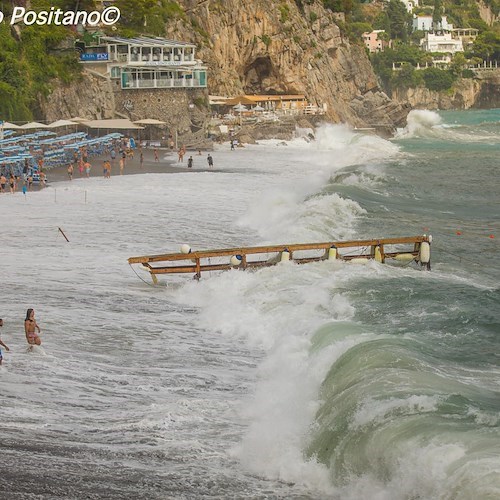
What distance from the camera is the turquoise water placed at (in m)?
13.9

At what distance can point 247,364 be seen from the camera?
21250 millimetres

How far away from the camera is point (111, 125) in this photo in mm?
72438

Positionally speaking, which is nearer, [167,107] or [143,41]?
[167,107]

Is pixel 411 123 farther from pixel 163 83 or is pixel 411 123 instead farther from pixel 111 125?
pixel 111 125

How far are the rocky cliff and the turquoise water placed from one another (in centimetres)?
6100

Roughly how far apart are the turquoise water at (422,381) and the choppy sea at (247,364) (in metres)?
0.04

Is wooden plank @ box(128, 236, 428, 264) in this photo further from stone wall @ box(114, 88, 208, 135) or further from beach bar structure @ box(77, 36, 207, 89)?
beach bar structure @ box(77, 36, 207, 89)

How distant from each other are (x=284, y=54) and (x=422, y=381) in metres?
93.7

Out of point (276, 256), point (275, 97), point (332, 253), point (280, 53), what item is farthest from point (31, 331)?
point (280, 53)

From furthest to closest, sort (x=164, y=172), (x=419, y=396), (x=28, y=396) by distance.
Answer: (x=164, y=172) < (x=28, y=396) < (x=419, y=396)

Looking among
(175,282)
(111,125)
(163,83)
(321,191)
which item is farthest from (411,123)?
(175,282)

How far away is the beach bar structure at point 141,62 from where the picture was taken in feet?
259

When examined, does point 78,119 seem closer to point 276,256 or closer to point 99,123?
point 99,123

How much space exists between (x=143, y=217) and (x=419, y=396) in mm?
25824
